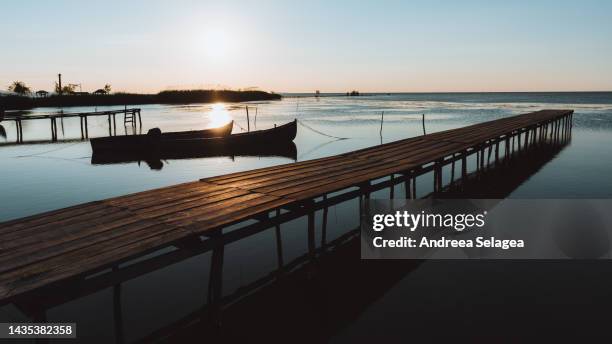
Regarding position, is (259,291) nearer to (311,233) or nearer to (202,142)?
(311,233)

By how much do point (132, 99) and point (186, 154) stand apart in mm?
94873

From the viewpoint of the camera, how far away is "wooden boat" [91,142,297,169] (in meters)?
23.6

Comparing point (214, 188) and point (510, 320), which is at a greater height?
point (214, 188)

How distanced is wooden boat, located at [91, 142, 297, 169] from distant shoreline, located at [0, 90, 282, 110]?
41.0m

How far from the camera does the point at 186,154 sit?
1000 inches

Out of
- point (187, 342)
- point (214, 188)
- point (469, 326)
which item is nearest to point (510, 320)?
point (469, 326)

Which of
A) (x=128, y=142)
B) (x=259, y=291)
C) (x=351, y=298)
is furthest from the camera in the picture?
(x=128, y=142)

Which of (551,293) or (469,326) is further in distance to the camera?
(551,293)

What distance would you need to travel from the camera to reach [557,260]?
27.5ft

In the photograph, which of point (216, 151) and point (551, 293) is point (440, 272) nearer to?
point (551, 293)

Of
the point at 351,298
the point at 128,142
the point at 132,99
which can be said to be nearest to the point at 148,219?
the point at 351,298

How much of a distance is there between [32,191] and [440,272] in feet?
50.6

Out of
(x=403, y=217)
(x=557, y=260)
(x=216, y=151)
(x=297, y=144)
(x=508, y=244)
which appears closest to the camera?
(x=557, y=260)

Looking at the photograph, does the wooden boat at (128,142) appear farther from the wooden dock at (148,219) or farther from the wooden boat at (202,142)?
the wooden dock at (148,219)
